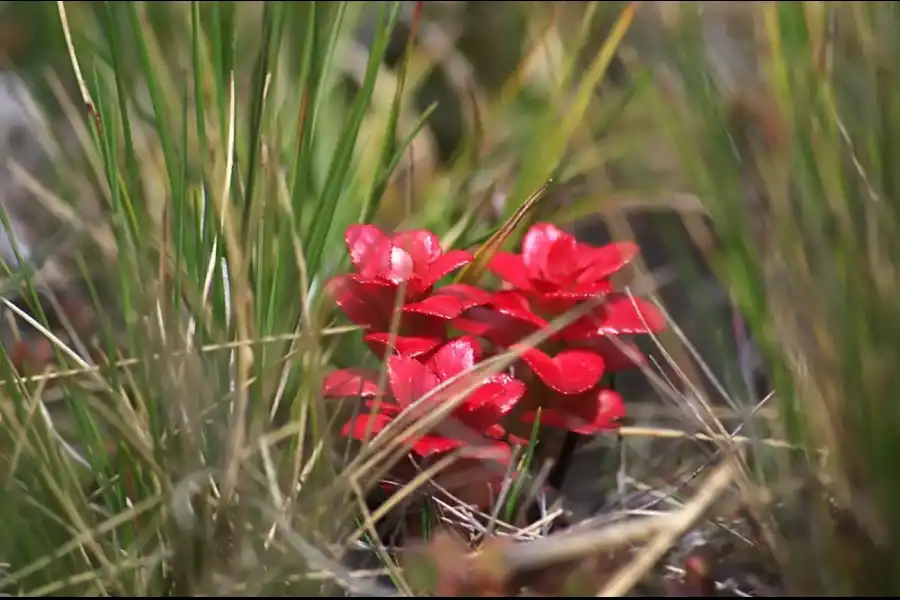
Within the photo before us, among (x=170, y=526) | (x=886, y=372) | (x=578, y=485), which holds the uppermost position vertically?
(x=886, y=372)

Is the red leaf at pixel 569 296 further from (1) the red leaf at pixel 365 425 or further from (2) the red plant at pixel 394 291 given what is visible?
(1) the red leaf at pixel 365 425

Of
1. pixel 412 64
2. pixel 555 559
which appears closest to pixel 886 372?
pixel 555 559

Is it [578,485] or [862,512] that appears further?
[578,485]

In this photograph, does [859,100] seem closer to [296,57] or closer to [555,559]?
[555,559]

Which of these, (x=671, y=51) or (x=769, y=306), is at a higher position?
(x=671, y=51)

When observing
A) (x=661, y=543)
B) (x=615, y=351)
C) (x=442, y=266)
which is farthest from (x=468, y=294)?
(x=661, y=543)

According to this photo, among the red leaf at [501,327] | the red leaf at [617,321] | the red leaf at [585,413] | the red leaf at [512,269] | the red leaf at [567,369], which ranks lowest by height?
the red leaf at [585,413]

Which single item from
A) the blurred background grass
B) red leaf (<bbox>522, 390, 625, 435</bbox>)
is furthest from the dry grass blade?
red leaf (<bbox>522, 390, 625, 435</bbox>)

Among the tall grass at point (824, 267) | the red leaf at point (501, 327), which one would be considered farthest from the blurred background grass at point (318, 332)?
the red leaf at point (501, 327)
